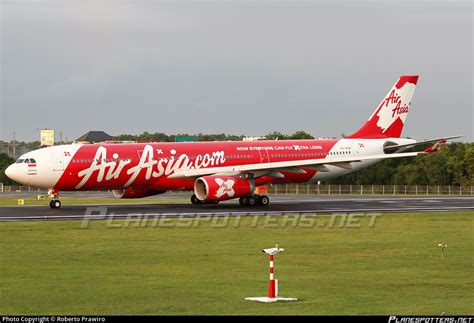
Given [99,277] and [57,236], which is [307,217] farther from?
[99,277]

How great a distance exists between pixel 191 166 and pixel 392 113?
19.2m

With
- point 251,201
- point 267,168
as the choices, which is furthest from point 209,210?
point 267,168

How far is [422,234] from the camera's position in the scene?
37.6 meters

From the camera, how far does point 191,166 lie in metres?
57.0

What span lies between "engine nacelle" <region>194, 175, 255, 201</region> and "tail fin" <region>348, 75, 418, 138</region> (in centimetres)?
1549

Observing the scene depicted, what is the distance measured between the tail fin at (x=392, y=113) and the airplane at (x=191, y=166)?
2.02 m

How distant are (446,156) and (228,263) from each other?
101m

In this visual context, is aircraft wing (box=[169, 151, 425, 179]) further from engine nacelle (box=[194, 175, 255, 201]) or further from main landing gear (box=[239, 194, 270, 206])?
main landing gear (box=[239, 194, 270, 206])

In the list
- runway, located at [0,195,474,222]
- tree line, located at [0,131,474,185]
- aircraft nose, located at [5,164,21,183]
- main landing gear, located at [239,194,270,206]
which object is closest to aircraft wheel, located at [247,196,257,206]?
main landing gear, located at [239,194,270,206]

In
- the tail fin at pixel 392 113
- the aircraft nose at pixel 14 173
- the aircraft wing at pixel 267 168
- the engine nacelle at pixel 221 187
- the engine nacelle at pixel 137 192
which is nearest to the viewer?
the aircraft nose at pixel 14 173

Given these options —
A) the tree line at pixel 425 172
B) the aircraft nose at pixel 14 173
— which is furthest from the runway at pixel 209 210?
the tree line at pixel 425 172

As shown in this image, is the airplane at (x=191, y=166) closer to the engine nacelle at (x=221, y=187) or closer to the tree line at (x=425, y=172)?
the engine nacelle at (x=221, y=187)

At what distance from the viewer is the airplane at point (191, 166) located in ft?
173

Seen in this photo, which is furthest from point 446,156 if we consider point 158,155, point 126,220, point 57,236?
point 57,236
